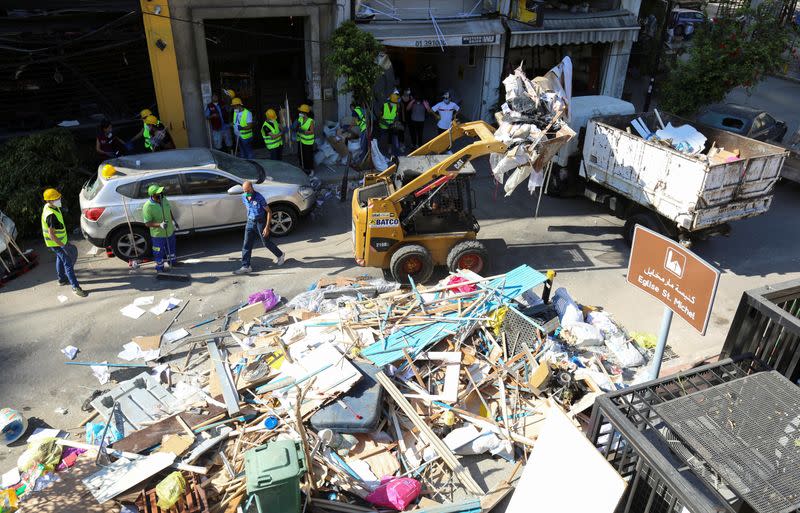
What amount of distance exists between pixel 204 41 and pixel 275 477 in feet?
38.0

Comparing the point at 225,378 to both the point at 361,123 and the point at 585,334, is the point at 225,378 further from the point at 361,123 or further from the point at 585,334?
the point at 361,123

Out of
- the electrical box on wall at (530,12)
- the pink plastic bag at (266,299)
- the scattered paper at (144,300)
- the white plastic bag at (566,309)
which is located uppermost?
the electrical box on wall at (530,12)

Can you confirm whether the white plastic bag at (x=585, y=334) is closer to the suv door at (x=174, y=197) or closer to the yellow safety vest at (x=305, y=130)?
the suv door at (x=174, y=197)

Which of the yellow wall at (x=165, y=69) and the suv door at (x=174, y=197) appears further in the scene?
the yellow wall at (x=165, y=69)

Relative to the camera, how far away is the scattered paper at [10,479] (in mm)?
6332

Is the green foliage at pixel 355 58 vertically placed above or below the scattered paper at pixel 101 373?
above

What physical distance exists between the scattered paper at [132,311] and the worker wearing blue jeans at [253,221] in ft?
5.63

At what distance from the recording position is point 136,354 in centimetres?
836

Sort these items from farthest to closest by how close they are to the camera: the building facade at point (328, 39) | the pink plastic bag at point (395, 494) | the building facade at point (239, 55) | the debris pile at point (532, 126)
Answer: the building facade at point (328, 39)
the building facade at point (239, 55)
the debris pile at point (532, 126)
the pink plastic bag at point (395, 494)

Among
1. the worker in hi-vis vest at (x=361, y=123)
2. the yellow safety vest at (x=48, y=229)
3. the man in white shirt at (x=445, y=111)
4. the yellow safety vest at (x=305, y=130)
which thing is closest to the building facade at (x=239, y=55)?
the worker in hi-vis vest at (x=361, y=123)

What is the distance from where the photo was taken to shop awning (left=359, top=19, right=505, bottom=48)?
15453mm

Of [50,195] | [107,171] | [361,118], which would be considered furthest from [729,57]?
[50,195]

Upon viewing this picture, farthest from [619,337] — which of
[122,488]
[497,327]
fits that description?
[122,488]

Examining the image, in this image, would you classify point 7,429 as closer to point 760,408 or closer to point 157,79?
point 760,408
